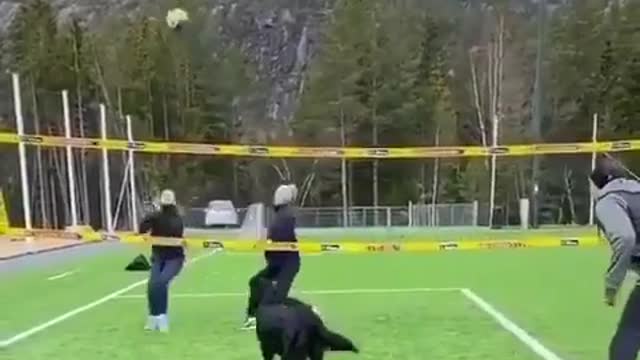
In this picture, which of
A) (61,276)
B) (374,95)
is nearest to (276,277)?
(61,276)

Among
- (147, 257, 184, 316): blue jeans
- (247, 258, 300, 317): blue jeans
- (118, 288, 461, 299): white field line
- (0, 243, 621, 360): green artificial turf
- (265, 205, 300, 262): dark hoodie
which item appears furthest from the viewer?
(118, 288, 461, 299): white field line

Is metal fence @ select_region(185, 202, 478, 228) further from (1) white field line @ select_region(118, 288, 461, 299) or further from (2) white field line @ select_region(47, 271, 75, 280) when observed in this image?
(1) white field line @ select_region(118, 288, 461, 299)

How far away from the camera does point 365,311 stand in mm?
16234

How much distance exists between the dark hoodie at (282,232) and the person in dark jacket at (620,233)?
5.06 m

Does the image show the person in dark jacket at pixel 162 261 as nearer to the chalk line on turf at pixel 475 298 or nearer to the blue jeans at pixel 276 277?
the blue jeans at pixel 276 277

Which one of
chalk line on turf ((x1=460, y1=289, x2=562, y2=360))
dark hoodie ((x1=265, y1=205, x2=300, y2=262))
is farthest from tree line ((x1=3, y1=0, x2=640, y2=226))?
dark hoodie ((x1=265, y1=205, x2=300, y2=262))

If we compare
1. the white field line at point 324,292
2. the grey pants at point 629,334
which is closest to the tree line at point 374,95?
the white field line at point 324,292

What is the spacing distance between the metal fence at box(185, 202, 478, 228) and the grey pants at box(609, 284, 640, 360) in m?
47.5

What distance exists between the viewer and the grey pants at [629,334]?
28.3ft

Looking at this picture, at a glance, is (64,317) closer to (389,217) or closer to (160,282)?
(160,282)

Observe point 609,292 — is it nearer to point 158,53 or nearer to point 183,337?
point 183,337

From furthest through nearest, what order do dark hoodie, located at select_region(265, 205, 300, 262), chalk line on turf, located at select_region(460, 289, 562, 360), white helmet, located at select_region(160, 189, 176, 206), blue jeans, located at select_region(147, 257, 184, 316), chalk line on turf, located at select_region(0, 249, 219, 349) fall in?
1. white helmet, located at select_region(160, 189, 176, 206)
2. blue jeans, located at select_region(147, 257, 184, 316)
3. chalk line on turf, located at select_region(0, 249, 219, 349)
4. dark hoodie, located at select_region(265, 205, 300, 262)
5. chalk line on turf, located at select_region(460, 289, 562, 360)

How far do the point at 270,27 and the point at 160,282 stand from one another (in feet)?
416

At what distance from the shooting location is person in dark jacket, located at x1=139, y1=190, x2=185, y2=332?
46.6 ft
